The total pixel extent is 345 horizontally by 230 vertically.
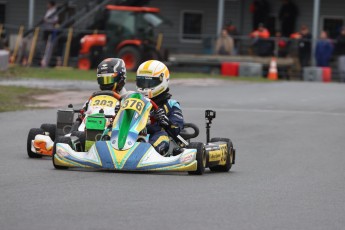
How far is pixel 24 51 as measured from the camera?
3422cm

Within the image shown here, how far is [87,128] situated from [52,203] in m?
3.23

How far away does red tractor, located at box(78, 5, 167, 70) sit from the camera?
32.5 metres

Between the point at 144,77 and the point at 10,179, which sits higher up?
the point at 144,77

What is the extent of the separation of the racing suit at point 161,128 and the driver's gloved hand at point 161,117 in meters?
0.06

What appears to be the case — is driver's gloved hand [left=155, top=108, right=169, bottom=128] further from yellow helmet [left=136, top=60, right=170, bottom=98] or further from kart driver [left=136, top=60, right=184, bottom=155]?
yellow helmet [left=136, top=60, right=170, bottom=98]

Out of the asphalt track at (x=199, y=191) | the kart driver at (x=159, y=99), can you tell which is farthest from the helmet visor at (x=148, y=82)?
the asphalt track at (x=199, y=191)

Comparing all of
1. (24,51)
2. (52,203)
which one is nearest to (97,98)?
(52,203)

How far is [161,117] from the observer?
37.5 feet

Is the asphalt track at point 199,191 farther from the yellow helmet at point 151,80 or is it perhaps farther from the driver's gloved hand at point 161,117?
the yellow helmet at point 151,80

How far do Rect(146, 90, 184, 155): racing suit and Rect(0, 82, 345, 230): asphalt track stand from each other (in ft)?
1.54

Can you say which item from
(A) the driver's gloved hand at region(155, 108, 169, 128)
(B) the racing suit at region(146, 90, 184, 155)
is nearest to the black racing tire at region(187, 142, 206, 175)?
(B) the racing suit at region(146, 90, 184, 155)

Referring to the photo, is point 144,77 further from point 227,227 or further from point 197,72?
point 197,72

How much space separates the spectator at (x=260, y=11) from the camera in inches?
1454

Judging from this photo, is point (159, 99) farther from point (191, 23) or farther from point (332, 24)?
point (191, 23)
